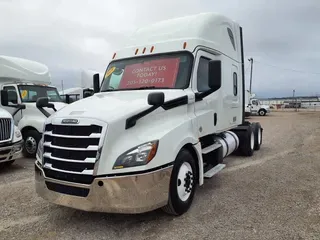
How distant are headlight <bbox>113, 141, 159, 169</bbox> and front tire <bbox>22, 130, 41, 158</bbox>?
5.91 m

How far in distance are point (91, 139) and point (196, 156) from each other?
1.79m

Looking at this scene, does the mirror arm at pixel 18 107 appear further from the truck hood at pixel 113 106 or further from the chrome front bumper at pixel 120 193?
the chrome front bumper at pixel 120 193

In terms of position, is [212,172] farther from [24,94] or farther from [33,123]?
[24,94]

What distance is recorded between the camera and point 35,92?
32.0 feet

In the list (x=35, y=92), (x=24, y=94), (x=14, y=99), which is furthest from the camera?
(x=35, y=92)

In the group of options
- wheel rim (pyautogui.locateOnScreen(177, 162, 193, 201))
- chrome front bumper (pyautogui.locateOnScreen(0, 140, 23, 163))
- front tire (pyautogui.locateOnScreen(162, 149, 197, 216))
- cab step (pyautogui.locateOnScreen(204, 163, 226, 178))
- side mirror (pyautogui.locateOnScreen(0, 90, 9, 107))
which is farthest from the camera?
side mirror (pyautogui.locateOnScreen(0, 90, 9, 107))

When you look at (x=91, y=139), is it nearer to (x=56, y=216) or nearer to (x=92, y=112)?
(x=92, y=112)

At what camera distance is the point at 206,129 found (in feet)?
16.8

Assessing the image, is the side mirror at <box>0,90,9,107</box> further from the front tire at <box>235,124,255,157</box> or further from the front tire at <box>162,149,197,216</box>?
the front tire at <box>235,124,255,157</box>

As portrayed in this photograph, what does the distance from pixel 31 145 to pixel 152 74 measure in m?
5.51

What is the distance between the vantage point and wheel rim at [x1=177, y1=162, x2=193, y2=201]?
4.02 metres

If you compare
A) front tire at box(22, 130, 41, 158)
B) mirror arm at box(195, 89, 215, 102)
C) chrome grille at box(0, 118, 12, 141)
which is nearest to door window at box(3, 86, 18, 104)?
front tire at box(22, 130, 41, 158)

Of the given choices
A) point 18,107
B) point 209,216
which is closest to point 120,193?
point 209,216

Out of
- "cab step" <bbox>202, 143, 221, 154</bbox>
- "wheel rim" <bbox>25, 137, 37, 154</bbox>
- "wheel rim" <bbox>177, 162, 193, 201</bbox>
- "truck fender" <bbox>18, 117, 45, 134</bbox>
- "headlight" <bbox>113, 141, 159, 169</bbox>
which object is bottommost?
"wheel rim" <bbox>25, 137, 37, 154</bbox>
